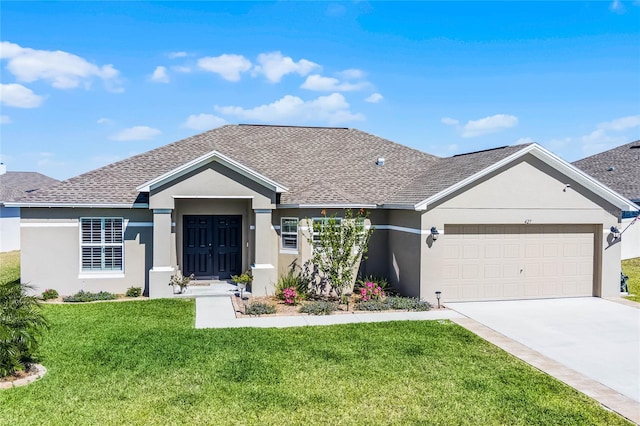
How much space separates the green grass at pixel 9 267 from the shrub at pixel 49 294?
458 cm

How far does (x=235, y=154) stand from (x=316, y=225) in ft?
21.5

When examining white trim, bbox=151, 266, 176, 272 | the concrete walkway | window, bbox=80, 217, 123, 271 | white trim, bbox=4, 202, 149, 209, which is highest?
white trim, bbox=4, 202, 149, 209

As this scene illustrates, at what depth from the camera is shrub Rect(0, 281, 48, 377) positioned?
26.8 feet

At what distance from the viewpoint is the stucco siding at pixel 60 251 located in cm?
1588

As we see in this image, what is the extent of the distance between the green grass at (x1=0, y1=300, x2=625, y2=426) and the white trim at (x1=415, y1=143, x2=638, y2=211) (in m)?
4.71

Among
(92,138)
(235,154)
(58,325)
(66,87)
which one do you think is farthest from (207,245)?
(92,138)

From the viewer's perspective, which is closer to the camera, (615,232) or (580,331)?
(580,331)

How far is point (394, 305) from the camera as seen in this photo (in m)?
14.4

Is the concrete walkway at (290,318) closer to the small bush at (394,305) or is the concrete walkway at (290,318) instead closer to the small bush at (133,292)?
the small bush at (394,305)

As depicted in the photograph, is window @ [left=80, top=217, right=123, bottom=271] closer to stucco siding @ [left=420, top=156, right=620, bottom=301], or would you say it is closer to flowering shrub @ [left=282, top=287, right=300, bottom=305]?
flowering shrub @ [left=282, top=287, right=300, bottom=305]

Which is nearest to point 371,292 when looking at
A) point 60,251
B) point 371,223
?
point 371,223

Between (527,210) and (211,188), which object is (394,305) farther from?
(211,188)

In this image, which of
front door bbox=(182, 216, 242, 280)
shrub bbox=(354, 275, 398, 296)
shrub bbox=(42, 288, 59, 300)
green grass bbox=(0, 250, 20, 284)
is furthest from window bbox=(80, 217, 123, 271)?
shrub bbox=(354, 275, 398, 296)

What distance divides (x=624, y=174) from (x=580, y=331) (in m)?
23.1
